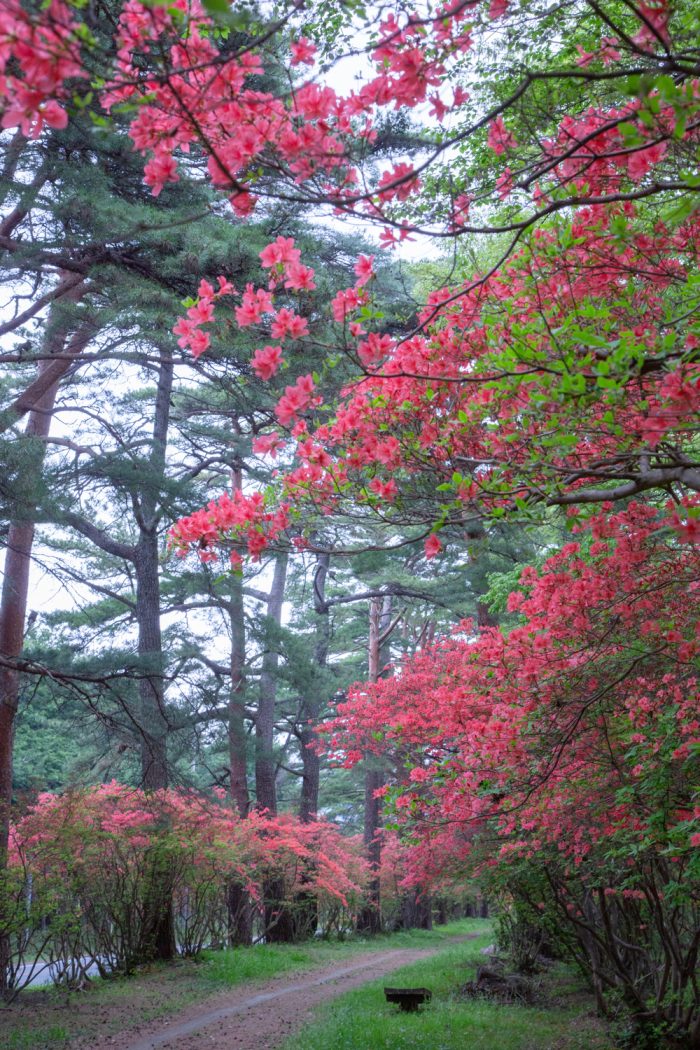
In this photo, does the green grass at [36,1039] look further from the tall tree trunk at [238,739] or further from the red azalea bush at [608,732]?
the tall tree trunk at [238,739]

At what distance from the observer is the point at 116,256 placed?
25.7ft

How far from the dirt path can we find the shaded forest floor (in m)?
0.01

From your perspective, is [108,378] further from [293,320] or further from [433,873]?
[293,320]

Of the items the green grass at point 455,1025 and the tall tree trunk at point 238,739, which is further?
the tall tree trunk at point 238,739

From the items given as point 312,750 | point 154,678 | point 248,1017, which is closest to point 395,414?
point 154,678

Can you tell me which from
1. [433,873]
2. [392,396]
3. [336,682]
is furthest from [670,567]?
[336,682]

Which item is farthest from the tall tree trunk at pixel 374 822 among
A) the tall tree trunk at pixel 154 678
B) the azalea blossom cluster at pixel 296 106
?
the azalea blossom cluster at pixel 296 106

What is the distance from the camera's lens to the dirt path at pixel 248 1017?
7289 mm

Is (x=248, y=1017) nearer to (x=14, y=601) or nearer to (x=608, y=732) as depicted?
(x=14, y=601)

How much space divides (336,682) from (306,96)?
1529cm

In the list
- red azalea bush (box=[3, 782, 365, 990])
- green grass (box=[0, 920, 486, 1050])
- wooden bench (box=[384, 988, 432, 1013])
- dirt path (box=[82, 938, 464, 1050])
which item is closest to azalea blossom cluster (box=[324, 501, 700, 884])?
dirt path (box=[82, 938, 464, 1050])

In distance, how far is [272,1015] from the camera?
8.88 m

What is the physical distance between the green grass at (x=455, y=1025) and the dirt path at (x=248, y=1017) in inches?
12.4

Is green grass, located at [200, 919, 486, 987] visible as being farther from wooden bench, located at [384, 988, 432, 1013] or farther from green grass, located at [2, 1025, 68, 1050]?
green grass, located at [2, 1025, 68, 1050]
